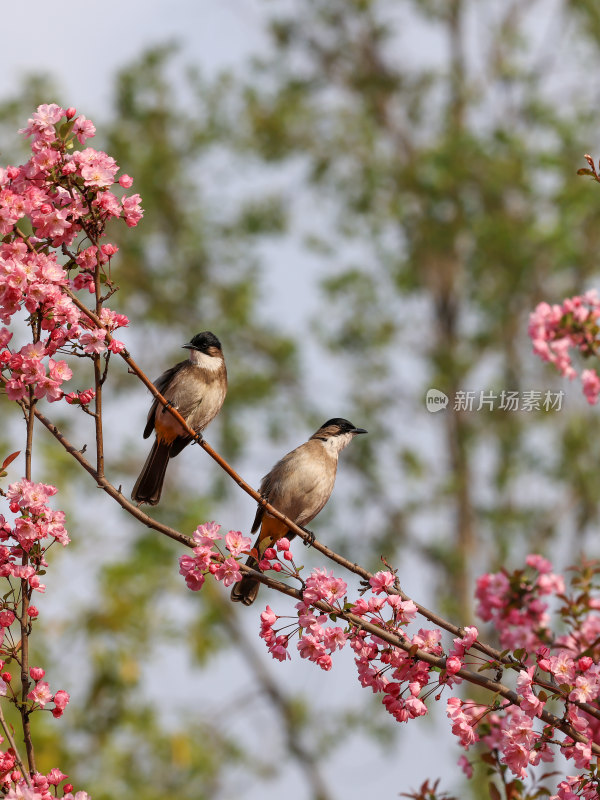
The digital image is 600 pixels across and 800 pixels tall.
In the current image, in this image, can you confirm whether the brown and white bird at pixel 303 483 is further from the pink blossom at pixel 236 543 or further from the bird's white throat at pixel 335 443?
the pink blossom at pixel 236 543

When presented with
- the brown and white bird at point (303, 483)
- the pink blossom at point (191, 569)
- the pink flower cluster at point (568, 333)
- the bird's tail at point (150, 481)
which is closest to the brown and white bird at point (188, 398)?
the bird's tail at point (150, 481)

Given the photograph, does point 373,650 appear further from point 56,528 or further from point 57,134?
point 57,134

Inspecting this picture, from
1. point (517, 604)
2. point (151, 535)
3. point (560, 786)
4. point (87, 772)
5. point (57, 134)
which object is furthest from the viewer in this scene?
point (151, 535)

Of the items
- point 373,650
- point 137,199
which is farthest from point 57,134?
point 373,650

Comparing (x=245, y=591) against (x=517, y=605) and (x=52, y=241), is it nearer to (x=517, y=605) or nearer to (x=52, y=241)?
(x=517, y=605)

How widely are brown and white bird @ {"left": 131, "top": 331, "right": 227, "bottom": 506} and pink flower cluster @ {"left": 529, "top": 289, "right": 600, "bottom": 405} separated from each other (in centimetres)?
159

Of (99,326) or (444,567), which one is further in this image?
(444,567)

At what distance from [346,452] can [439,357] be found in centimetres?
202

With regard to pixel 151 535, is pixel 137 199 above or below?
below

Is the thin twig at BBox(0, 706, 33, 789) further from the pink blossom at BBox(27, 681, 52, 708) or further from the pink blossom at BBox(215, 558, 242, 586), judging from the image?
the pink blossom at BBox(215, 558, 242, 586)

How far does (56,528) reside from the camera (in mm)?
2887

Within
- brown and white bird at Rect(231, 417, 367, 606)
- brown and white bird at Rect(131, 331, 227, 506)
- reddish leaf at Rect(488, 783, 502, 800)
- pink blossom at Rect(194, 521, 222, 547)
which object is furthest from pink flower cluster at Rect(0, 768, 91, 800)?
brown and white bird at Rect(231, 417, 367, 606)

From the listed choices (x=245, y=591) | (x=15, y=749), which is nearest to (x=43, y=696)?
(x=15, y=749)

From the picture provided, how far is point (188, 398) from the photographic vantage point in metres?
5.24
